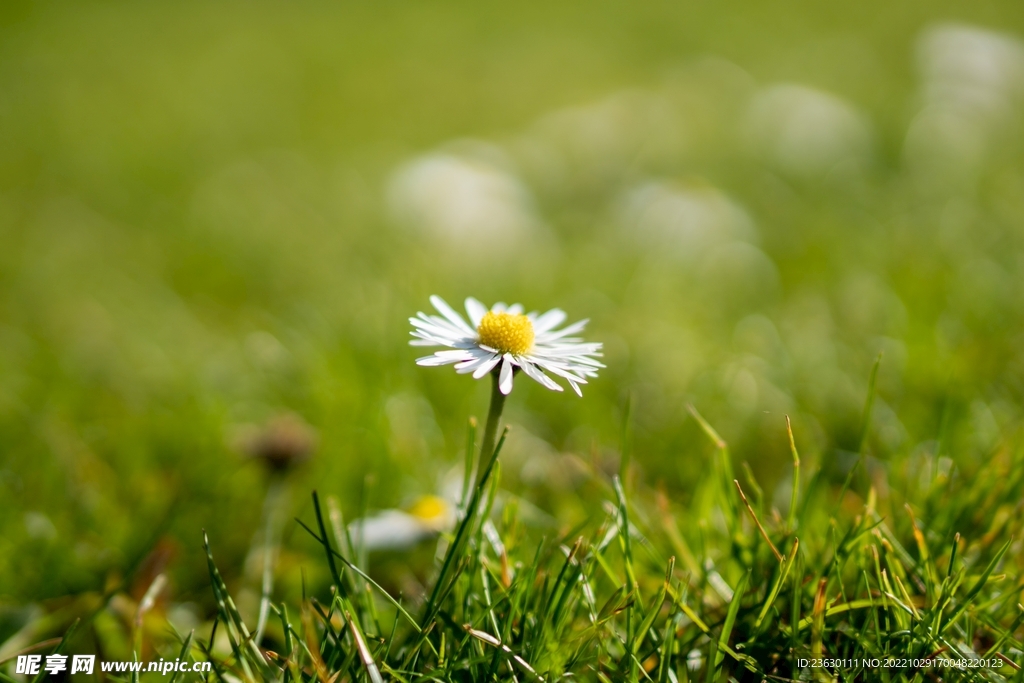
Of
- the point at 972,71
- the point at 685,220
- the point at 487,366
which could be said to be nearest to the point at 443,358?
the point at 487,366

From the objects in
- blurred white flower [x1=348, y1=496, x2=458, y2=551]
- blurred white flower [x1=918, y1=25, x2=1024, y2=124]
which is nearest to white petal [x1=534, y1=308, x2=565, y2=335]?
blurred white flower [x1=348, y1=496, x2=458, y2=551]

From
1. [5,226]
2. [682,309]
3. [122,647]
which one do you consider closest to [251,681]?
[122,647]

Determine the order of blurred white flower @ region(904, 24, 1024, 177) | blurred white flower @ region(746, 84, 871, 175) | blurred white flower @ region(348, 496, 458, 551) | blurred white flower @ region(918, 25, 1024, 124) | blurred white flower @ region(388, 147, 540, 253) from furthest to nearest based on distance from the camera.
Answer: blurred white flower @ region(918, 25, 1024, 124), blurred white flower @ region(746, 84, 871, 175), blurred white flower @ region(904, 24, 1024, 177), blurred white flower @ region(388, 147, 540, 253), blurred white flower @ region(348, 496, 458, 551)

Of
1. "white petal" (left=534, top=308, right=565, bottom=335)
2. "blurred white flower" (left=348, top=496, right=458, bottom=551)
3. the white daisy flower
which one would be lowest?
"blurred white flower" (left=348, top=496, right=458, bottom=551)

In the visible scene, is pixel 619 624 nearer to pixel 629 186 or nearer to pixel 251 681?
pixel 251 681

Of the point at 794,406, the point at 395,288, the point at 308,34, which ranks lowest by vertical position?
the point at 794,406

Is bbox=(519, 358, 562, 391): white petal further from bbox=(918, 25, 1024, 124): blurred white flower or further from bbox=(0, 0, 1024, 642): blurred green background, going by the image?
bbox=(918, 25, 1024, 124): blurred white flower

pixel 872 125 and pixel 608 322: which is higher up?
pixel 872 125
